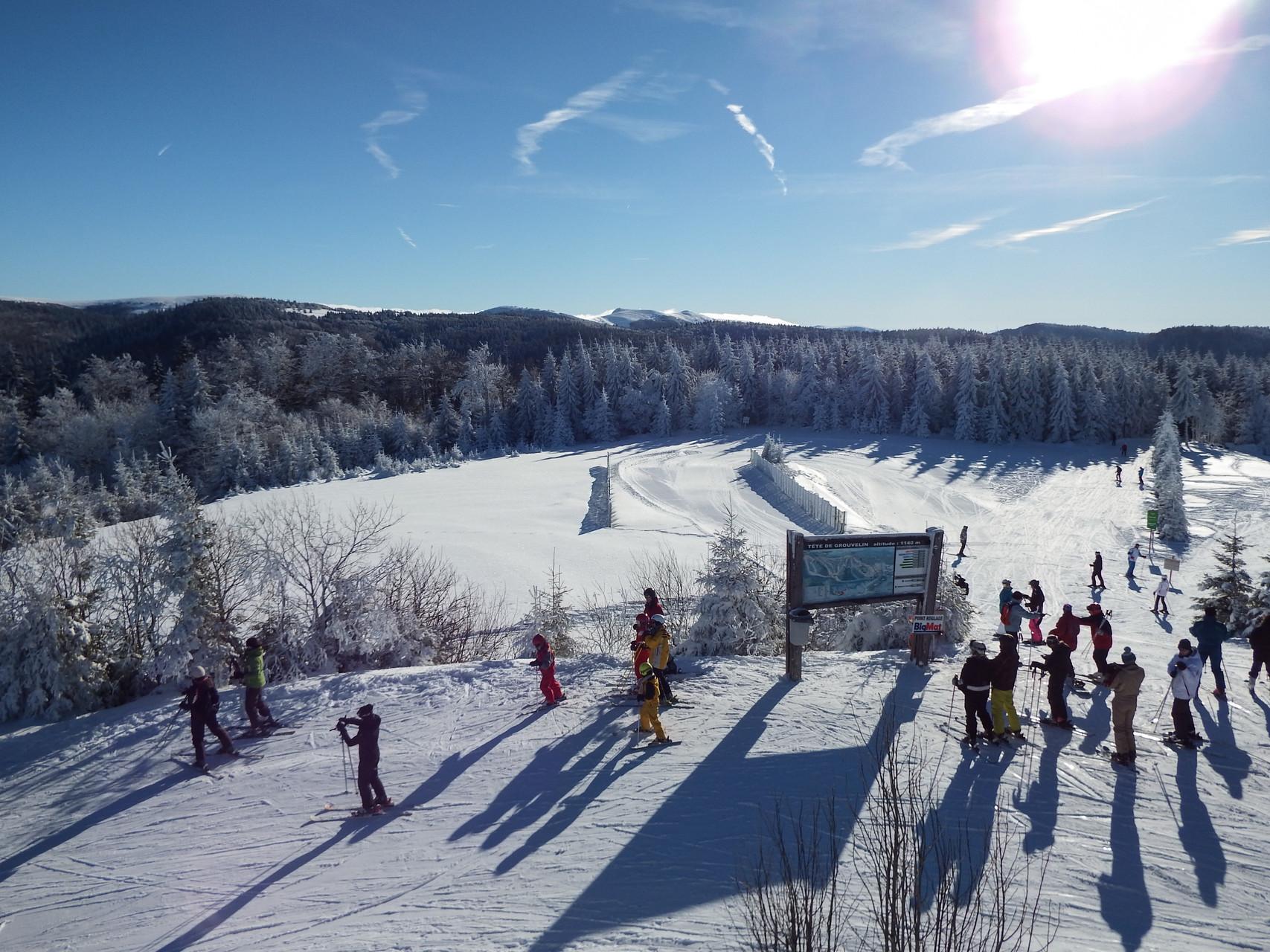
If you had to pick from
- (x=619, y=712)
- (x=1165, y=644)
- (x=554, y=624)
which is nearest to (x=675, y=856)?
(x=619, y=712)

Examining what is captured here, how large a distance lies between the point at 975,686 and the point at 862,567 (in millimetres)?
2761

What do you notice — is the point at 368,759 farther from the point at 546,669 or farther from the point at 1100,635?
the point at 1100,635

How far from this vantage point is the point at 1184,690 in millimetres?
7887

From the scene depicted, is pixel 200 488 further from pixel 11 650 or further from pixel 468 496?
pixel 11 650

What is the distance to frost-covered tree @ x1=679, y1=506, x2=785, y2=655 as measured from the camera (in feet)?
39.9

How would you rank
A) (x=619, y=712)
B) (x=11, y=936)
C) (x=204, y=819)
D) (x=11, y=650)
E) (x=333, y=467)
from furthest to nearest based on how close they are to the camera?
(x=333, y=467), (x=11, y=650), (x=619, y=712), (x=204, y=819), (x=11, y=936)

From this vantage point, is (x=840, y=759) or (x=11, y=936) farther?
(x=840, y=759)

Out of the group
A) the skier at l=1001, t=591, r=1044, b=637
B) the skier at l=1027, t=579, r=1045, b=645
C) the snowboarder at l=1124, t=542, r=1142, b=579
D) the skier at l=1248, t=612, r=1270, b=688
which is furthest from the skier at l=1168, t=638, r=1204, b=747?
the snowboarder at l=1124, t=542, r=1142, b=579

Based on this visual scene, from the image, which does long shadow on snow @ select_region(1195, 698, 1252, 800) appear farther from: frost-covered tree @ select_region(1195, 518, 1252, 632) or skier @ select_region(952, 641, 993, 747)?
frost-covered tree @ select_region(1195, 518, 1252, 632)

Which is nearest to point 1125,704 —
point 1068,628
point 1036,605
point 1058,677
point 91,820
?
point 1058,677

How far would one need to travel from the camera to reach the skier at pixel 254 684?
9.29 meters

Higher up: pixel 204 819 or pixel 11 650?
pixel 11 650

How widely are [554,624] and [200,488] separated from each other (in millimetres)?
49876

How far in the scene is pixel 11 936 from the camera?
245 inches
